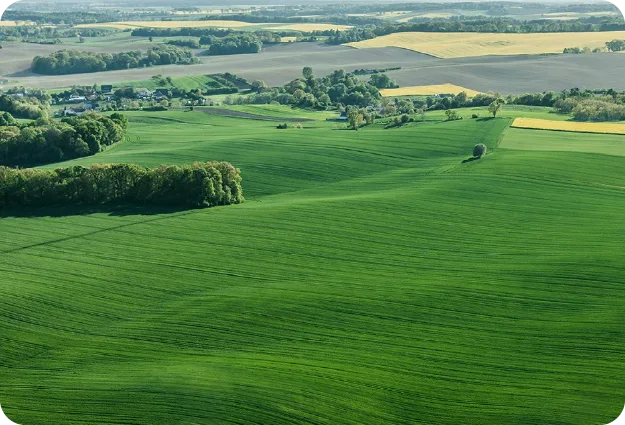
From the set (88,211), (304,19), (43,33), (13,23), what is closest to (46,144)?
(88,211)

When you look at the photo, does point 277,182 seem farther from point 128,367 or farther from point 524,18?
point 524,18

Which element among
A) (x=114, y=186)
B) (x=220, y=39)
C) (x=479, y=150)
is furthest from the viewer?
(x=220, y=39)

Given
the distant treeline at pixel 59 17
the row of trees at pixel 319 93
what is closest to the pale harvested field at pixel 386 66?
the row of trees at pixel 319 93

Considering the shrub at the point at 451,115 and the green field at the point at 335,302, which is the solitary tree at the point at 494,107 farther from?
the green field at the point at 335,302

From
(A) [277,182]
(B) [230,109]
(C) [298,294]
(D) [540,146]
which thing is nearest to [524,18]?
(B) [230,109]

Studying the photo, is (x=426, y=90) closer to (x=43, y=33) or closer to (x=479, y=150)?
(x=479, y=150)
